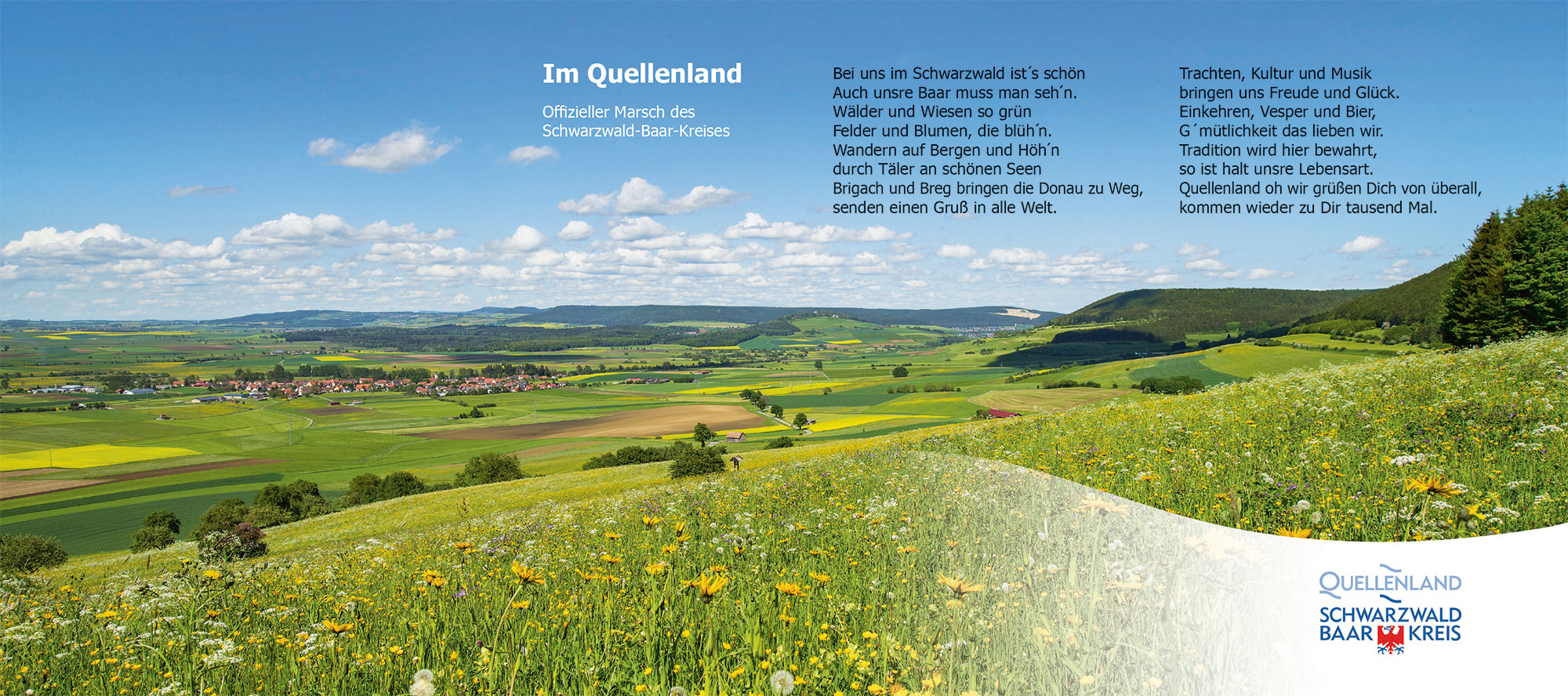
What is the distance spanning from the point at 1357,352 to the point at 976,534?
243 ft

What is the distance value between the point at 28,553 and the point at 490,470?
29737 mm

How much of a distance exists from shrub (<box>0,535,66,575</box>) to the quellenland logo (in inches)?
2144

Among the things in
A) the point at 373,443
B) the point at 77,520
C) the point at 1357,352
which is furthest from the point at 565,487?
the point at 373,443

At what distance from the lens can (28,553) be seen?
3731 centimetres

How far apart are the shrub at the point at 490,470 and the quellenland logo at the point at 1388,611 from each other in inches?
2575

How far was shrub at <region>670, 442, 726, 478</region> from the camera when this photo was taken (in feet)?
118

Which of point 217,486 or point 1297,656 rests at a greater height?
point 1297,656

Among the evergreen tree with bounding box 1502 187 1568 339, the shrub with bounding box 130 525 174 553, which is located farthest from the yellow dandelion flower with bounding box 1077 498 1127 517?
the shrub with bounding box 130 525 174 553

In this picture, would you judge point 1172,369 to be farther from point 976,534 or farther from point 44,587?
point 44,587

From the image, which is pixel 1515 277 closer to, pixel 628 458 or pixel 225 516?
pixel 628 458

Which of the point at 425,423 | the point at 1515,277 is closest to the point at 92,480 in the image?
the point at 425,423

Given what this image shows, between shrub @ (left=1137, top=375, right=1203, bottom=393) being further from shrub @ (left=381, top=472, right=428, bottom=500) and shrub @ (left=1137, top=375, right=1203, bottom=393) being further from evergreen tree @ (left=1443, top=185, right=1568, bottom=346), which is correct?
shrub @ (left=381, top=472, right=428, bottom=500)

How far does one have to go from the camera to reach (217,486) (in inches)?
2940

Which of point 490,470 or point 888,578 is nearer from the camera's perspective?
point 888,578
